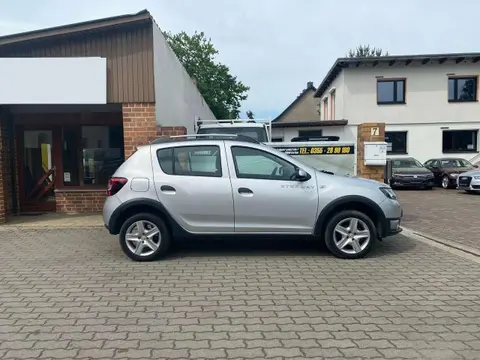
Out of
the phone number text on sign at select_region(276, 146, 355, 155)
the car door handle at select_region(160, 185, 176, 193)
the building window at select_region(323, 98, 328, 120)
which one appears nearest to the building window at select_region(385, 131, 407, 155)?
the building window at select_region(323, 98, 328, 120)

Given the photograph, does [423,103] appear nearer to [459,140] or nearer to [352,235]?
[459,140]

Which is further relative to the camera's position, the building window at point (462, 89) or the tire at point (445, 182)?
the building window at point (462, 89)

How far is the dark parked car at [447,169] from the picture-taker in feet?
60.0

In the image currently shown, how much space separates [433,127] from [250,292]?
22301mm

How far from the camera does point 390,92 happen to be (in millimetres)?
24125

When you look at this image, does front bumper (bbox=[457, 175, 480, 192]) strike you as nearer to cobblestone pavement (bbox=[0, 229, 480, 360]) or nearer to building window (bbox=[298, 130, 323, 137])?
building window (bbox=[298, 130, 323, 137])

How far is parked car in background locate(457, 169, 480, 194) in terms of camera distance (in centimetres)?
1547

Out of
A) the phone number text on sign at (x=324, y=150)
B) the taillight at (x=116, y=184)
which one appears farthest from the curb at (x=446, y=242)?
the taillight at (x=116, y=184)

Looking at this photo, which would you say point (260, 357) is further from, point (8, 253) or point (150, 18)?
point (150, 18)

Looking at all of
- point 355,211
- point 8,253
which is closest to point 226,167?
point 355,211

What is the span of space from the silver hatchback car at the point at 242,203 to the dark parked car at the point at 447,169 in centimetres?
1400

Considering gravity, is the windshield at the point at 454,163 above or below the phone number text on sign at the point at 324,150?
below

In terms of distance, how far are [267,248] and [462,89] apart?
22094 millimetres

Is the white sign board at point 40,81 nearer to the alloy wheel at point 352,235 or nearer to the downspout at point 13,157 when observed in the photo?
the downspout at point 13,157
